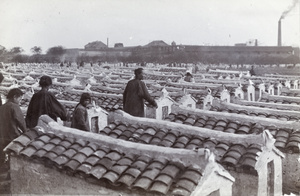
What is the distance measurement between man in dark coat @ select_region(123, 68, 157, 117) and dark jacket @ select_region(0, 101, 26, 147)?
2941 millimetres

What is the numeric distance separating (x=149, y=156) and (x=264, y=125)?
12.1 feet

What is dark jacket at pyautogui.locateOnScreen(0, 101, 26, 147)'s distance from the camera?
577cm

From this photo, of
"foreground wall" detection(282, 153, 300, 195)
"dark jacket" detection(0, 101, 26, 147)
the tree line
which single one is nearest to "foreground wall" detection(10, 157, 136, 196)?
"dark jacket" detection(0, 101, 26, 147)

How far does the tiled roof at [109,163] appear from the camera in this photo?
12.8 ft

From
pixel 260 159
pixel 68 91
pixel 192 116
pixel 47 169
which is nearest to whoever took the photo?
pixel 47 169

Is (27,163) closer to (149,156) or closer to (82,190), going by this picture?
(82,190)

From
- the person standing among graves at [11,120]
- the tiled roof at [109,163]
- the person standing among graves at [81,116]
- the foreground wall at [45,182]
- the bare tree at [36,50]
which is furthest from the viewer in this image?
the bare tree at [36,50]

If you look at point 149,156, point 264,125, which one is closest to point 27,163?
point 149,156

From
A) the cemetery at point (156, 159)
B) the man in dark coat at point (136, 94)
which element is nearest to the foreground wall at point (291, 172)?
the cemetery at point (156, 159)

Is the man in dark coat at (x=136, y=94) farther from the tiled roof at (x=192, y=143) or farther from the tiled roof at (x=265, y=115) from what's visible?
the tiled roof at (x=265, y=115)

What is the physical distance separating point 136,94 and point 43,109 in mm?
2385

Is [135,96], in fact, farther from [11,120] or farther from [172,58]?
[172,58]

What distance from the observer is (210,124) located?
7.23 metres

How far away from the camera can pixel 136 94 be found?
806cm
